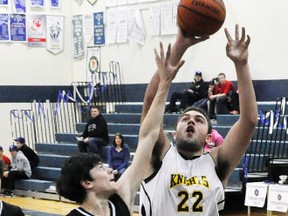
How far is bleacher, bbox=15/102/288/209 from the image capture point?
1235 cm

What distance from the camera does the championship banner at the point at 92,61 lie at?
A: 16.7 metres

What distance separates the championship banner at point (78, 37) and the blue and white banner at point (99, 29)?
1.98 feet

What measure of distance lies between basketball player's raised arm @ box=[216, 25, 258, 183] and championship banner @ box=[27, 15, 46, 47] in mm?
13914

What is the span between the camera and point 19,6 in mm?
16859

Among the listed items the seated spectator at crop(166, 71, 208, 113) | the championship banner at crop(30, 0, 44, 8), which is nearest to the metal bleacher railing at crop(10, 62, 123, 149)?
the championship banner at crop(30, 0, 44, 8)

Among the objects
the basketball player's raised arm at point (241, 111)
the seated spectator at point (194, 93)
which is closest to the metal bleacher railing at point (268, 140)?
the seated spectator at point (194, 93)

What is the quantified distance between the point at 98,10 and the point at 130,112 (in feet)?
10.3

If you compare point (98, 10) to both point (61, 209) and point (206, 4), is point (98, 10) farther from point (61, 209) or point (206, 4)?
point (206, 4)

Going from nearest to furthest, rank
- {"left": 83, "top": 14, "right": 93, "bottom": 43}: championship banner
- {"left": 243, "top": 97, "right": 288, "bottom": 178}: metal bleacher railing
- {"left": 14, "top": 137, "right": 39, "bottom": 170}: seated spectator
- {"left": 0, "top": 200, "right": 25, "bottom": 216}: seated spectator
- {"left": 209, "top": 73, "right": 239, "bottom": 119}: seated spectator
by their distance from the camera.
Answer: {"left": 0, "top": 200, "right": 25, "bottom": 216}: seated spectator
{"left": 243, "top": 97, "right": 288, "bottom": 178}: metal bleacher railing
{"left": 209, "top": 73, "right": 239, "bottom": 119}: seated spectator
{"left": 14, "top": 137, "right": 39, "bottom": 170}: seated spectator
{"left": 83, "top": 14, "right": 93, "bottom": 43}: championship banner

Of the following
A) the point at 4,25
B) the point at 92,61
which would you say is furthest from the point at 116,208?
the point at 4,25

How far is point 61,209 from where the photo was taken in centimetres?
1137

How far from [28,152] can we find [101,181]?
37.0ft

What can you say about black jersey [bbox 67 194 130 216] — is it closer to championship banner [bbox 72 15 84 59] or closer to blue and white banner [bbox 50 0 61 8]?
championship banner [bbox 72 15 84 59]

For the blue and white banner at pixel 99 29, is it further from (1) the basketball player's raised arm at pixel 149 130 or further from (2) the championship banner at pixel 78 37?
(1) the basketball player's raised arm at pixel 149 130
